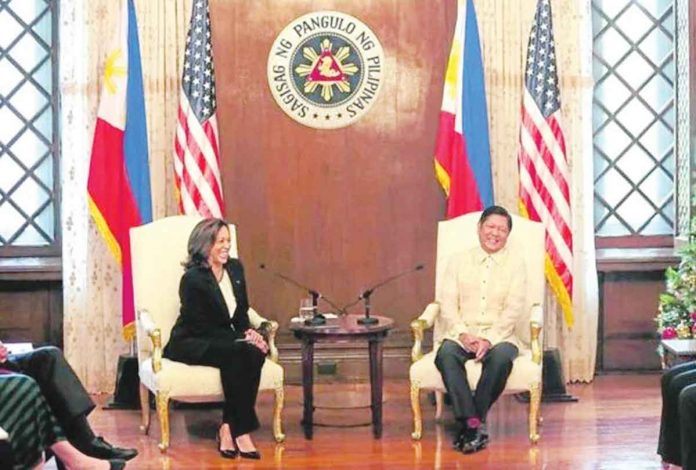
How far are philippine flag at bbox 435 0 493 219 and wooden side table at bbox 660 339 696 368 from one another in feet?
5.68

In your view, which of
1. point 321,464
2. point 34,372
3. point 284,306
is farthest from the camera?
point 284,306

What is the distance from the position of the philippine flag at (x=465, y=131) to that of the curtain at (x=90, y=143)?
4.94 feet

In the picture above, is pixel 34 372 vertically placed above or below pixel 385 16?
below

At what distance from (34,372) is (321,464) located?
4.25 ft

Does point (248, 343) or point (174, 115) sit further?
point (174, 115)

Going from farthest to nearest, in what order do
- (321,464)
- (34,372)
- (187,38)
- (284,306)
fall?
(284,306)
(187,38)
(321,464)
(34,372)

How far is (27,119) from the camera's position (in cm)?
766

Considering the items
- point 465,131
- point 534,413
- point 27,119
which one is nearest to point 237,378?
point 534,413

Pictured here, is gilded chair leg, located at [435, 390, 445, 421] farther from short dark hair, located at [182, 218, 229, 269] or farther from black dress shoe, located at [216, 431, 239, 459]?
short dark hair, located at [182, 218, 229, 269]

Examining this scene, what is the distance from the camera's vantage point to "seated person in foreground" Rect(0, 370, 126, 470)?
15.3ft

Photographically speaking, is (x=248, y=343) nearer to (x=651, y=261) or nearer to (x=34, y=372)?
(x=34, y=372)

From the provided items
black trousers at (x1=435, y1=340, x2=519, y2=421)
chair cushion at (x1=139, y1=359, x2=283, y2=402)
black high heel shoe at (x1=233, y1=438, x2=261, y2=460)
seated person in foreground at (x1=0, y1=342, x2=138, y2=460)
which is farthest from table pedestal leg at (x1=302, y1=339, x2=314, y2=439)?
seated person in foreground at (x1=0, y1=342, x2=138, y2=460)

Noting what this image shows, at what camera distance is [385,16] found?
7332 millimetres

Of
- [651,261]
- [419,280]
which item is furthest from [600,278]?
[419,280]
